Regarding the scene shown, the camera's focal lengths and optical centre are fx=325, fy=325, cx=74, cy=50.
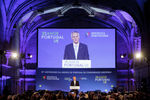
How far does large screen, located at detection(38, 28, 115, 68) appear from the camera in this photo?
41.0 m

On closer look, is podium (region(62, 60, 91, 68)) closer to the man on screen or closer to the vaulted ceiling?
the man on screen

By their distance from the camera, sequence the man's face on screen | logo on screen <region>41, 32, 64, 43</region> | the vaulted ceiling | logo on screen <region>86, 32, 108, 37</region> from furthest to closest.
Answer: logo on screen <region>86, 32, 108, 37</region> → the man's face on screen → logo on screen <region>41, 32, 64, 43</region> → the vaulted ceiling

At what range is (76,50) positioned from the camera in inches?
1609

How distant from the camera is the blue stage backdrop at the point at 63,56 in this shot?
41156 millimetres

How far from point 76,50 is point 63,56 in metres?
1.86

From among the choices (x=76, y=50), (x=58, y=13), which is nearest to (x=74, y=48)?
(x=76, y=50)

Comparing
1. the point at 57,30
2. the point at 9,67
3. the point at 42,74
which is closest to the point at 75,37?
the point at 57,30

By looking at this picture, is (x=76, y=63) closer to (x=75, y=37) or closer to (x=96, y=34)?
(x=75, y=37)

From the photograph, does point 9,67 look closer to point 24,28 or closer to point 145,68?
point 24,28

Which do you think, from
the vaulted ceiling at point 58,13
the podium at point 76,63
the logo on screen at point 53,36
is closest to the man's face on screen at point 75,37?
the logo on screen at point 53,36

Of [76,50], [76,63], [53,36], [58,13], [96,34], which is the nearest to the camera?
[76,63]

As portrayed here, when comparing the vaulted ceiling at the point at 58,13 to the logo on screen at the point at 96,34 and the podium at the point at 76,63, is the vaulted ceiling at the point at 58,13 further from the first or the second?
the podium at the point at 76,63

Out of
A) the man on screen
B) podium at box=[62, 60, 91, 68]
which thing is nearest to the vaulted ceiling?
the man on screen

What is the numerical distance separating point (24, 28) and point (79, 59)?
9846 millimetres
